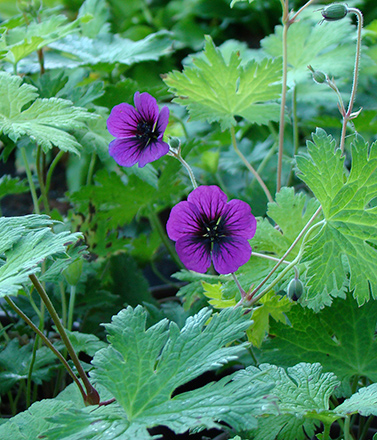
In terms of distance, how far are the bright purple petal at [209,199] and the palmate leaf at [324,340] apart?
20 centimetres

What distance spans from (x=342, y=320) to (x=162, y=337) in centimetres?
32

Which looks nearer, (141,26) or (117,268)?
(117,268)

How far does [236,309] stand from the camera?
1.77 ft

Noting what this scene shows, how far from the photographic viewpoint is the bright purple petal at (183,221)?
2.04ft

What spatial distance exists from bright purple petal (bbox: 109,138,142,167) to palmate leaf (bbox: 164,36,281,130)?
18cm

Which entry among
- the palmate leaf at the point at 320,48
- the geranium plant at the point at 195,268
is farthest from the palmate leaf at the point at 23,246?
the palmate leaf at the point at 320,48

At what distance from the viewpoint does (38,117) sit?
75 cm

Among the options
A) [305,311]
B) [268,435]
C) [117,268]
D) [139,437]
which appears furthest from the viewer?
[117,268]

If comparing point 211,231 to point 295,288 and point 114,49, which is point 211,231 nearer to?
point 295,288

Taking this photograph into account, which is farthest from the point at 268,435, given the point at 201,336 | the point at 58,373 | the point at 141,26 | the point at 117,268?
the point at 141,26

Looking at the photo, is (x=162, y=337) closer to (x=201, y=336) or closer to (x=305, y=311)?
(x=201, y=336)

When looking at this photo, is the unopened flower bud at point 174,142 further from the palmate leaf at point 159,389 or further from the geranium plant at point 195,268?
the palmate leaf at point 159,389

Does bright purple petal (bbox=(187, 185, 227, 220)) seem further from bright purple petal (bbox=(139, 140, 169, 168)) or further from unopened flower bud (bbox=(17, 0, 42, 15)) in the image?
unopened flower bud (bbox=(17, 0, 42, 15))

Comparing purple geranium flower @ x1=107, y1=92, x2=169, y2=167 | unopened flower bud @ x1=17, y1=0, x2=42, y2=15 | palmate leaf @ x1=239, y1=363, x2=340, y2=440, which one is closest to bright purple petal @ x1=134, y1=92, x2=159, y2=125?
purple geranium flower @ x1=107, y1=92, x2=169, y2=167
